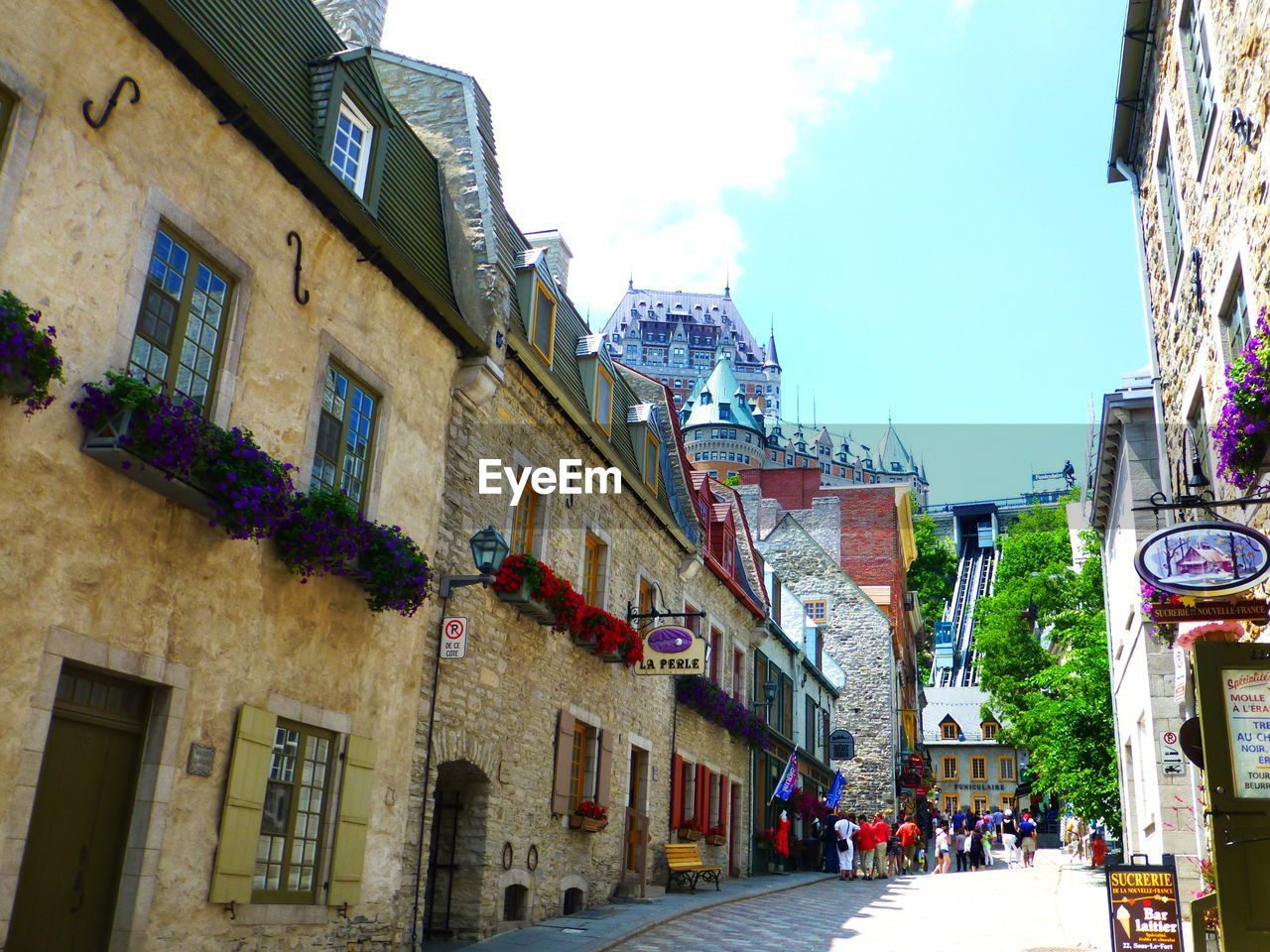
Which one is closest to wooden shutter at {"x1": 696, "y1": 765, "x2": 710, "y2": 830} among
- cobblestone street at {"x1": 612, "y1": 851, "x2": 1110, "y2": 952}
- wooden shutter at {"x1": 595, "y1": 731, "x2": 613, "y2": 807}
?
cobblestone street at {"x1": 612, "y1": 851, "x2": 1110, "y2": 952}

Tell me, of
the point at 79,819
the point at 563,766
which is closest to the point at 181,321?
the point at 79,819

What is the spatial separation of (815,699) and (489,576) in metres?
23.9

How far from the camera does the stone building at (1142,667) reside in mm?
14641

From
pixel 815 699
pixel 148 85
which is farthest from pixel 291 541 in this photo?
pixel 815 699

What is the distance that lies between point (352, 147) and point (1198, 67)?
8.10 m

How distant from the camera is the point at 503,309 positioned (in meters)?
12.7

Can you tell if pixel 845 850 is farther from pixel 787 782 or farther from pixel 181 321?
pixel 181 321

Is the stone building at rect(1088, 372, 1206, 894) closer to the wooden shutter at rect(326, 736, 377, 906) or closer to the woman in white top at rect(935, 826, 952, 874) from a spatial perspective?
the wooden shutter at rect(326, 736, 377, 906)

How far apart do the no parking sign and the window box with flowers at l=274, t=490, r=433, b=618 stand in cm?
102

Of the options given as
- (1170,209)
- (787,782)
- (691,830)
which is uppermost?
(1170,209)

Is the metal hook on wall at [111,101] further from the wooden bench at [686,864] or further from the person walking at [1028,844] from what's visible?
the person walking at [1028,844]

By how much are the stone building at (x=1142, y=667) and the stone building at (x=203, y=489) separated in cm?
871

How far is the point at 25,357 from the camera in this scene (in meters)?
6.13

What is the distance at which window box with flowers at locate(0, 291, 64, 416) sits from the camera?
6.00 meters
